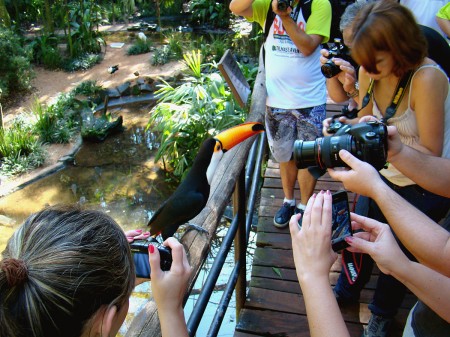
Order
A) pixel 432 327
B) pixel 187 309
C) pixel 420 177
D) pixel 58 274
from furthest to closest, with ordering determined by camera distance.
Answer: pixel 187 309, pixel 420 177, pixel 432 327, pixel 58 274

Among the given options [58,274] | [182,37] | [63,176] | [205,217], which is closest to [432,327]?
[205,217]

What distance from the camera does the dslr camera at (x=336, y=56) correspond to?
2.14 m

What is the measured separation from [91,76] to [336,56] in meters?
10.1

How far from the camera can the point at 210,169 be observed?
2303 mm

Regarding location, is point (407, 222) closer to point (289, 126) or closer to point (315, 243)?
point (315, 243)

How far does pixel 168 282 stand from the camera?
1063 millimetres

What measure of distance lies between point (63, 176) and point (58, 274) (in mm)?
7151

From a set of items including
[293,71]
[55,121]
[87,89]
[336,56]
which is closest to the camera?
[336,56]

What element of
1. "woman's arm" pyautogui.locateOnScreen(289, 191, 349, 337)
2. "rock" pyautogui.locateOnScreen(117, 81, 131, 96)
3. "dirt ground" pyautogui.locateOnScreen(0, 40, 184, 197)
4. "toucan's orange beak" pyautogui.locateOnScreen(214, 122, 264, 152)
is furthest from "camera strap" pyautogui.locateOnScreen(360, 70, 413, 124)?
"rock" pyautogui.locateOnScreen(117, 81, 131, 96)

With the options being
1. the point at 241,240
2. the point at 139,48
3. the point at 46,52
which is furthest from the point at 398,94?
the point at 139,48

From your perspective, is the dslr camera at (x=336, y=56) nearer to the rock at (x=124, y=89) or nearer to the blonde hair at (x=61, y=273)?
the blonde hair at (x=61, y=273)

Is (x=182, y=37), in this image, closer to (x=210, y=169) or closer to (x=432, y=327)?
(x=210, y=169)

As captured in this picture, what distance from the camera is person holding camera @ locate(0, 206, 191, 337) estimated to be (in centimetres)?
78

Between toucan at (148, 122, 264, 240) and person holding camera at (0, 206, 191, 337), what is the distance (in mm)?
941
